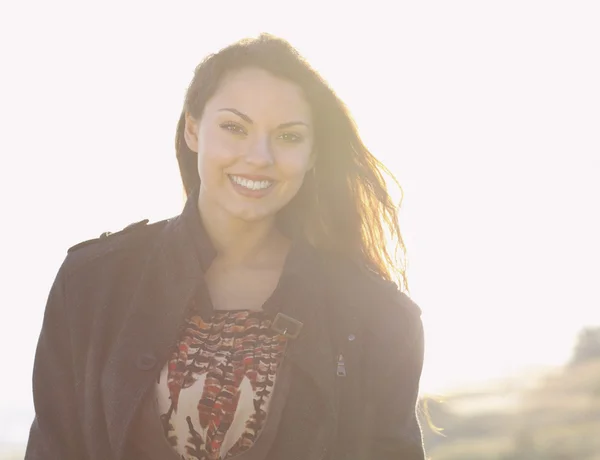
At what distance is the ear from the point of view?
4.87 meters

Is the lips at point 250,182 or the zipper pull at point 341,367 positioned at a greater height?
the lips at point 250,182

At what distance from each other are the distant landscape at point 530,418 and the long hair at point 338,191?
2.71m

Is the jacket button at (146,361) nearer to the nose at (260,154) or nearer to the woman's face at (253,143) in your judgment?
the woman's face at (253,143)

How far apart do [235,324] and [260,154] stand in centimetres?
61

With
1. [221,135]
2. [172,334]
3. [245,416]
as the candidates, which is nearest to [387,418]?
[245,416]

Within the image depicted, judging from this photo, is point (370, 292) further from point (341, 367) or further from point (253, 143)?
point (253, 143)

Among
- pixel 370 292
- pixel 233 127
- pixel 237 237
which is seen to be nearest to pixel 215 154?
pixel 233 127

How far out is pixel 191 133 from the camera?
4883 mm

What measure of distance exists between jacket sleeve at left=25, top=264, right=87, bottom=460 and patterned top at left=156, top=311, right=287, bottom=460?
0.35m

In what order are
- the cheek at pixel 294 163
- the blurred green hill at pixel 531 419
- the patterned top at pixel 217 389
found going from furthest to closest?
the blurred green hill at pixel 531 419 < the cheek at pixel 294 163 < the patterned top at pixel 217 389

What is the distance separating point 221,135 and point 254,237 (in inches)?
18.5

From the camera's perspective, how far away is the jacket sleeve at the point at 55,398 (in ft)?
15.4

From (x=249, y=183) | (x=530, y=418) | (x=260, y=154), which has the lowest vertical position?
(x=530, y=418)

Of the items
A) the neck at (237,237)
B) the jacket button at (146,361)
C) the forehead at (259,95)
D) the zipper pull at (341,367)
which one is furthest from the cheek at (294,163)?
the jacket button at (146,361)
